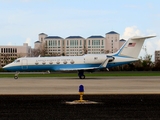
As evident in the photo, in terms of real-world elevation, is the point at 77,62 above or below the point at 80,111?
above

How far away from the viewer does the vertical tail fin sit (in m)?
46.0

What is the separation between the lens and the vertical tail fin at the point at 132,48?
151 feet

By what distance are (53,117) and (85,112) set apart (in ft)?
5.44

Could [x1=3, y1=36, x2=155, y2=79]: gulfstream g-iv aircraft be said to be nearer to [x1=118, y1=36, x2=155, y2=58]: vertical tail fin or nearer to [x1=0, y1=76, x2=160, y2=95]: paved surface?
[x1=118, y1=36, x2=155, y2=58]: vertical tail fin

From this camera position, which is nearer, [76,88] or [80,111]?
[80,111]

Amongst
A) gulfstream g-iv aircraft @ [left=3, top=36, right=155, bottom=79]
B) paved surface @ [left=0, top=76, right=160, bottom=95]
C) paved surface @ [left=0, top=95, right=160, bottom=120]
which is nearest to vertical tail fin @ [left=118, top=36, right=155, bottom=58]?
gulfstream g-iv aircraft @ [left=3, top=36, right=155, bottom=79]

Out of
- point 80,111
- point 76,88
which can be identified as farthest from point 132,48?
point 80,111

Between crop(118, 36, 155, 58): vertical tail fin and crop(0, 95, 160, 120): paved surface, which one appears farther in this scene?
crop(118, 36, 155, 58): vertical tail fin

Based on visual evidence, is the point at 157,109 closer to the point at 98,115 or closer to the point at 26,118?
the point at 98,115

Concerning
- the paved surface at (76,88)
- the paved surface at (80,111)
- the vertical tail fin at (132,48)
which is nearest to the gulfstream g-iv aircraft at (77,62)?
the vertical tail fin at (132,48)

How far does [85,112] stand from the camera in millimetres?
13688

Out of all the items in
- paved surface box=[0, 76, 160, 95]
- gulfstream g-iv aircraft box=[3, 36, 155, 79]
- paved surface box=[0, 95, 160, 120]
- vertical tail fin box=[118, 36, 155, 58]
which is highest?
vertical tail fin box=[118, 36, 155, 58]

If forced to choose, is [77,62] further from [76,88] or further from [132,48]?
[76,88]

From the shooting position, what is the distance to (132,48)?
46188 millimetres
